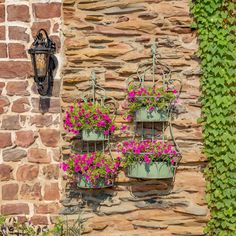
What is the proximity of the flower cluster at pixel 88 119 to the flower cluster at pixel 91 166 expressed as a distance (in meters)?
0.26

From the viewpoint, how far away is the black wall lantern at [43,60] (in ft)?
14.4

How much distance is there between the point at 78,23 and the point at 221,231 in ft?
8.56

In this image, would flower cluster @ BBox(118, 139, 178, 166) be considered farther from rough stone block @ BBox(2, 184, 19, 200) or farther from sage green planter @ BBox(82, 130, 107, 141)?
rough stone block @ BBox(2, 184, 19, 200)

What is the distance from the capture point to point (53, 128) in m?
4.62

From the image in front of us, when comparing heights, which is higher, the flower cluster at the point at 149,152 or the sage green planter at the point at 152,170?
the flower cluster at the point at 149,152

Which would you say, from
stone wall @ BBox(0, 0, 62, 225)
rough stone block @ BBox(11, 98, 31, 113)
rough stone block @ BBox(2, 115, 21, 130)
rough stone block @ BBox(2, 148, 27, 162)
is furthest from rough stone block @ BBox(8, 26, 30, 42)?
rough stone block @ BBox(2, 148, 27, 162)

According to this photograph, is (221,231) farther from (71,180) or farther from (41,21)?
(41,21)

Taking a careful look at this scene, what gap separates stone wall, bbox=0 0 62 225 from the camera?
4570 millimetres

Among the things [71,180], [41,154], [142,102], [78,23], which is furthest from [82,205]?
[78,23]

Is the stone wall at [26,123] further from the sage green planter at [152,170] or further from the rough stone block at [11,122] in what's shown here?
the sage green planter at [152,170]

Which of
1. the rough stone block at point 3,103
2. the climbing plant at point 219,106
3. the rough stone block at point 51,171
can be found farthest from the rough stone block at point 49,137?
the climbing plant at point 219,106

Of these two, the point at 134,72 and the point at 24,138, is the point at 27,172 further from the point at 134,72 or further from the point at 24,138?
the point at 134,72

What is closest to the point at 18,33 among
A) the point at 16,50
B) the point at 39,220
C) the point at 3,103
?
the point at 16,50

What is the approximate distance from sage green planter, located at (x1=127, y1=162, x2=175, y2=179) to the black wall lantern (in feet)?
4.29
